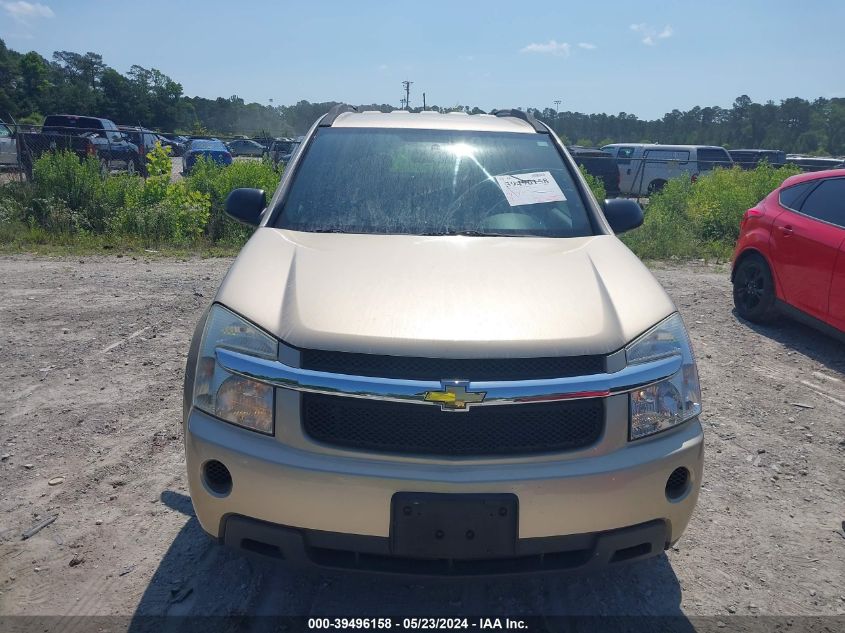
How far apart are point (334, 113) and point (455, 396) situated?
8.73 ft

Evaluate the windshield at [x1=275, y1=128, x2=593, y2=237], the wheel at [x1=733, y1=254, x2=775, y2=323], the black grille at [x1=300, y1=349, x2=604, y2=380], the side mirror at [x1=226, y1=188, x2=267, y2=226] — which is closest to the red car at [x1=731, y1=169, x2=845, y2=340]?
the wheel at [x1=733, y1=254, x2=775, y2=323]

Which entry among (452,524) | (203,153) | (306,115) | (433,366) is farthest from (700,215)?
(306,115)

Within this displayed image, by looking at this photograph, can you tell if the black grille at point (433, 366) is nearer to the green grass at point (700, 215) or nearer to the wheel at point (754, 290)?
the wheel at point (754, 290)

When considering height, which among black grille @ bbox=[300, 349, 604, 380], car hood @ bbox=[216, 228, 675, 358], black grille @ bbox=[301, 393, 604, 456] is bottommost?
black grille @ bbox=[301, 393, 604, 456]

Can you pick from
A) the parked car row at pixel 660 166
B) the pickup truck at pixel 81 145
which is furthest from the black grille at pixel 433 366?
the parked car row at pixel 660 166

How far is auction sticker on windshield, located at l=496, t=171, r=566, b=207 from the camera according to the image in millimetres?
3499

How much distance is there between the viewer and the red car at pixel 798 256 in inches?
227

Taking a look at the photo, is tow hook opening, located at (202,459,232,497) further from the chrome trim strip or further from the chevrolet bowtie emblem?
the chevrolet bowtie emblem

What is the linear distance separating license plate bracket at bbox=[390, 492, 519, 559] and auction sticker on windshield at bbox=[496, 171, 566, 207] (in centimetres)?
174

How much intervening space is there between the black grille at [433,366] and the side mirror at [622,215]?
5.52ft

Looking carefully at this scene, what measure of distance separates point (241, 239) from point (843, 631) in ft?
32.2

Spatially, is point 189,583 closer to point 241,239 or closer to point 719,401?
point 719,401

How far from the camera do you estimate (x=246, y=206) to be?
373 cm

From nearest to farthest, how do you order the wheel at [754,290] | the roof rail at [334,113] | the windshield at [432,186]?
the windshield at [432,186], the roof rail at [334,113], the wheel at [754,290]
